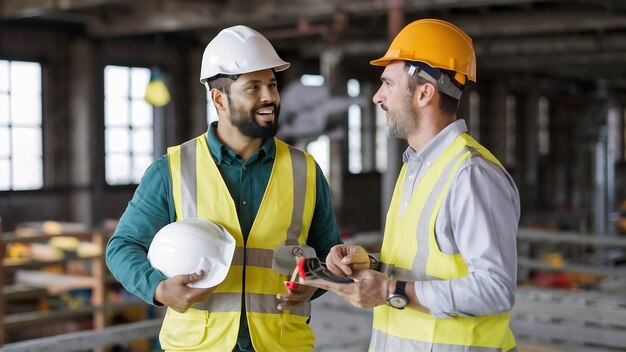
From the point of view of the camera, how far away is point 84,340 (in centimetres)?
426

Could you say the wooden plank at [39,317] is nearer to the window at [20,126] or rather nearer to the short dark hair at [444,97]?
the window at [20,126]

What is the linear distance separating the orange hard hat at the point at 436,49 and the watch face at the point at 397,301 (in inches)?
27.7

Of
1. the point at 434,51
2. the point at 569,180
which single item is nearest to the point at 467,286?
the point at 434,51

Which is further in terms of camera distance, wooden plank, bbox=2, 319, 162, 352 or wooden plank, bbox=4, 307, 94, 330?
wooden plank, bbox=4, 307, 94, 330

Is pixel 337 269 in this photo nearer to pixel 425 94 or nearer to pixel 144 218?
pixel 425 94

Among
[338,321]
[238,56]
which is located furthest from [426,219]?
[338,321]

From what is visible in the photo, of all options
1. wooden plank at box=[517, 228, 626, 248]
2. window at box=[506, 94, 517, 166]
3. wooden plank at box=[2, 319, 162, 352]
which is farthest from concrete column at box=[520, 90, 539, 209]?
wooden plank at box=[2, 319, 162, 352]

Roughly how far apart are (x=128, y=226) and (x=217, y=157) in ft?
1.29

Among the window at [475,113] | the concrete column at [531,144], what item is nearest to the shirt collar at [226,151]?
the window at [475,113]

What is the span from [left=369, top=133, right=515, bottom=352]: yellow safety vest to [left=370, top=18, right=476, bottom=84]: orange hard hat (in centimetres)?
22

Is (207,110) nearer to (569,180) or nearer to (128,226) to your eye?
(128,226)

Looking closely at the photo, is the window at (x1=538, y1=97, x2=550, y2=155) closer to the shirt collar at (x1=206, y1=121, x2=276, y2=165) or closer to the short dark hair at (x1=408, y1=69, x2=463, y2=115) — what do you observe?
the shirt collar at (x1=206, y1=121, x2=276, y2=165)

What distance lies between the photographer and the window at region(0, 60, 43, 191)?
45.7ft

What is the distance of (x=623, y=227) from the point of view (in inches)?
645
